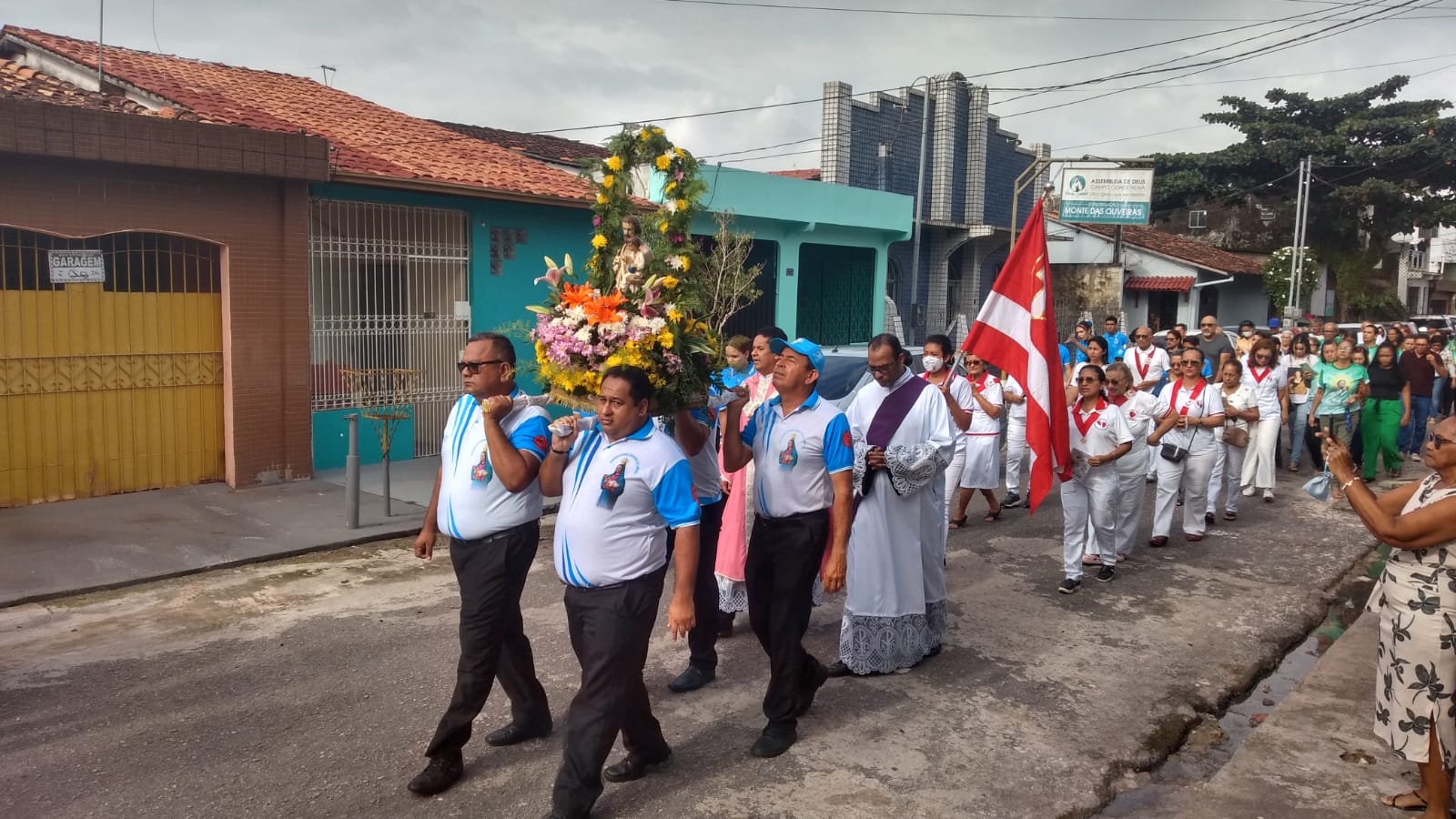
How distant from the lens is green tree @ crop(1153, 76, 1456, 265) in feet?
112

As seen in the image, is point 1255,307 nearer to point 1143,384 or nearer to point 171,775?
point 1143,384

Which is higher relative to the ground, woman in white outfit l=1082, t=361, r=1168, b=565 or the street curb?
woman in white outfit l=1082, t=361, r=1168, b=565

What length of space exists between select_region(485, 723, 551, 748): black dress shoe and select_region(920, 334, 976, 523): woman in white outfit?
11.4 ft

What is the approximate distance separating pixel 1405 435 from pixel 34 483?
16.0m

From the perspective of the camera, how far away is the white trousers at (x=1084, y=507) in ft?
24.1

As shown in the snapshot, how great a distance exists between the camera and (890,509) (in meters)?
5.52

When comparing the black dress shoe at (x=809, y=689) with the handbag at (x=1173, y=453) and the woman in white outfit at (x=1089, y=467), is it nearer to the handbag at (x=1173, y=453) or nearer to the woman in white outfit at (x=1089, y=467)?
the woman in white outfit at (x=1089, y=467)

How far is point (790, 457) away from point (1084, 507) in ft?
11.4

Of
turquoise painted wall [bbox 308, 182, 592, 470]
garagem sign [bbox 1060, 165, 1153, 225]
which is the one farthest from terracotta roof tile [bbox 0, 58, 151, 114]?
garagem sign [bbox 1060, 165, 1153, 225]

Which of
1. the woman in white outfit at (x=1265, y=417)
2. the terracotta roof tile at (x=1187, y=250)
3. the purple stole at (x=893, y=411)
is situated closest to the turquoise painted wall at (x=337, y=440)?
the purple stole at (x=893, y=411)

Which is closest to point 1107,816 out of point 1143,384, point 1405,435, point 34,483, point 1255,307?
point 1143,384

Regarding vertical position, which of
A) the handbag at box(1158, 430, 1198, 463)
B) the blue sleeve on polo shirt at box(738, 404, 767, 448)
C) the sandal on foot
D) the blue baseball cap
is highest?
the blue baseball cap

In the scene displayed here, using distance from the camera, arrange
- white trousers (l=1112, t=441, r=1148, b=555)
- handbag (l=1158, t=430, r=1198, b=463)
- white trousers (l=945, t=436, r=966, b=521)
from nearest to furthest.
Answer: white trousers (l=1112, t=441, r=1148, b=555)
white trousers (l=945, t=436, r=966, b=521)
handbag (l=1158, t=430, r=1198, b=463)

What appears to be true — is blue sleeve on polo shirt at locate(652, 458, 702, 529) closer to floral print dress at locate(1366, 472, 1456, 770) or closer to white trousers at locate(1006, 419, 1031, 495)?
floral print dress at locate(1366, 472, 1456, 770)
